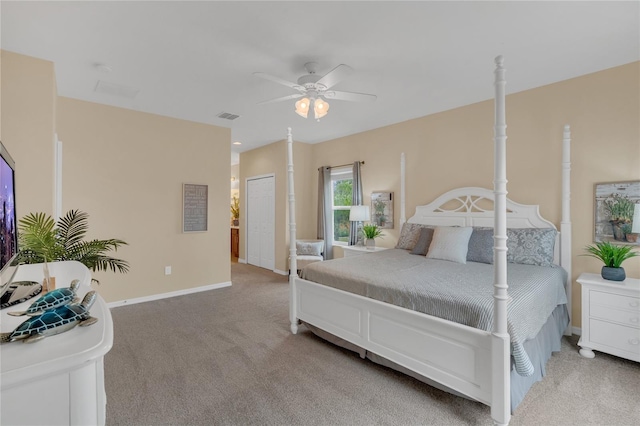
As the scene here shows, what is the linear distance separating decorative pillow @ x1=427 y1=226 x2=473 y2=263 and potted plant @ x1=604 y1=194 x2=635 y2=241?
3.85ft

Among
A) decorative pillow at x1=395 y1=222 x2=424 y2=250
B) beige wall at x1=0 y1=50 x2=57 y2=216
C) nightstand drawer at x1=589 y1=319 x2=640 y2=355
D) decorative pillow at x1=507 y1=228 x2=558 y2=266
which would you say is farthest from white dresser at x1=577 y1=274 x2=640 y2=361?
beige wall at x1=0 y1=50 x2=57 y2=216

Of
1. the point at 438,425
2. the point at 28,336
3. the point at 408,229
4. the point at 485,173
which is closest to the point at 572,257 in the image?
the point at 485,173

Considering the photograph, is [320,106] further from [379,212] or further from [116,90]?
[379,212]

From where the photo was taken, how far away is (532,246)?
2992mm

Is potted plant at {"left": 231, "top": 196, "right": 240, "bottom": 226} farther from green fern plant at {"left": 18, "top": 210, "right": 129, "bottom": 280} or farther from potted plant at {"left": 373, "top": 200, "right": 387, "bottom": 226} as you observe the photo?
green fern plant at {"left": 18, "top": 210, "right": 129, "bottom": 280}

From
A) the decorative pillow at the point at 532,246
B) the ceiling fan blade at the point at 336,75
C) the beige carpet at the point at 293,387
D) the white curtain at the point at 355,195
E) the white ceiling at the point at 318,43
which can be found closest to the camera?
the beige carpet at the point at 293,387

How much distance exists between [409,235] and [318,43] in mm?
2628

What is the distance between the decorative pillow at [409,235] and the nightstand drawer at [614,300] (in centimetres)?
176

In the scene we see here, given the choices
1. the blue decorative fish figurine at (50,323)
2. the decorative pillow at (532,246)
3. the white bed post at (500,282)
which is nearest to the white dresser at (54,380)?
the blue decorative fish figurine at (50,323)

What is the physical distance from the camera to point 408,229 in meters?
4.10

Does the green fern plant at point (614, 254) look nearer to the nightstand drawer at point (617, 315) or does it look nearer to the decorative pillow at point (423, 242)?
the nightstand drawer at point (617, 315)

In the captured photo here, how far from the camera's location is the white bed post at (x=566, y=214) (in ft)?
9.80

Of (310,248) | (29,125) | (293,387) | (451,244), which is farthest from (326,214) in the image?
(29,125)

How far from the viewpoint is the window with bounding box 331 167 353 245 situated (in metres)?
5.48
